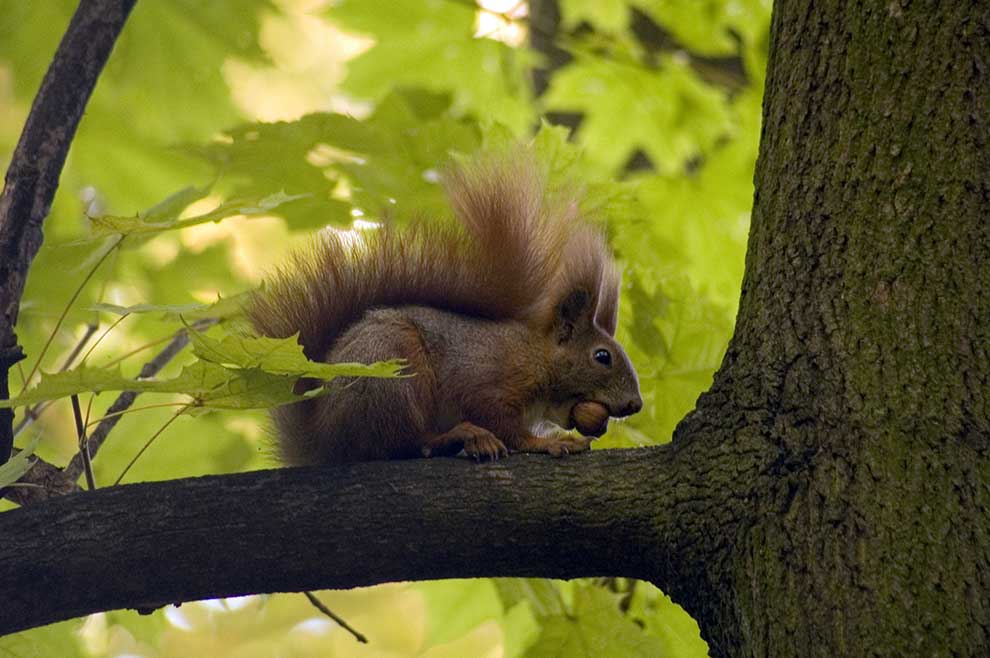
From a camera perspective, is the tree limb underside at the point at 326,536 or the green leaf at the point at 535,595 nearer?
the tree limb underside at the point at 326,536

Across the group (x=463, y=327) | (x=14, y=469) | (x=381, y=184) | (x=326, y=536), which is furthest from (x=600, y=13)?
(x=14, y=469)

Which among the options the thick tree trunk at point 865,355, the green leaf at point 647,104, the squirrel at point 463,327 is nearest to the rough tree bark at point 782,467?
the thick tree trunk at point 865,355

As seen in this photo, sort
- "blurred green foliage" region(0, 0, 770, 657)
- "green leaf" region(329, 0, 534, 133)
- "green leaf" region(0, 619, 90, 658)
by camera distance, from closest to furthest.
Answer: "green leaf" region(0, 619, 90, 658) < "blurred green foliage" region(0, 0, 770, 657) < "green leaf" region(329, 0, 534, 133)

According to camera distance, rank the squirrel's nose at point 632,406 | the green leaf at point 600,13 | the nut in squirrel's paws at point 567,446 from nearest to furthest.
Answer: the nut in squirrel's paws at point 567,446 → the squirrel's nose at point 632,406 → the green leaf at point 600,13

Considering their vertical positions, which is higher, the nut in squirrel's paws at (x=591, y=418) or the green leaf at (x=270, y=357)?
the green leaf at (x=270, y=357)

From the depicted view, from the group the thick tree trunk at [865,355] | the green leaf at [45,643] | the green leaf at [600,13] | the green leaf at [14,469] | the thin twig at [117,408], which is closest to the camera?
the thick tree trunk at [865,355]

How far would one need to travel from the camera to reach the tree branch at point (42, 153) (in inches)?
85.5

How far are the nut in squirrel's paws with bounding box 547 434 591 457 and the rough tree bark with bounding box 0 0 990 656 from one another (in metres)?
0.09

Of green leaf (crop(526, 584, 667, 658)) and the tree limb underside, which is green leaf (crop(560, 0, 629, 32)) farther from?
the tree limb underside

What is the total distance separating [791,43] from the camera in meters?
2.08

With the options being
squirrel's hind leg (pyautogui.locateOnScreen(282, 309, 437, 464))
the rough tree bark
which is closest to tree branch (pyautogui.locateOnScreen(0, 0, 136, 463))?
the rough tree bark

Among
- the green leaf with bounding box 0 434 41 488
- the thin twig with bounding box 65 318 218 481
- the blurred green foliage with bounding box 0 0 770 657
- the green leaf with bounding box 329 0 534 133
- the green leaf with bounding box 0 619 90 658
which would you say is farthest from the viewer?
the green leaf with bounding box 329 0 534 133

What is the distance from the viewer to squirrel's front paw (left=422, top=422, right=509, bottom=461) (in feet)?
7.57

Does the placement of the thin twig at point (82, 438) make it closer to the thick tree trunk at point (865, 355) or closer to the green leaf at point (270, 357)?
the green leaf at point (270, 357)
